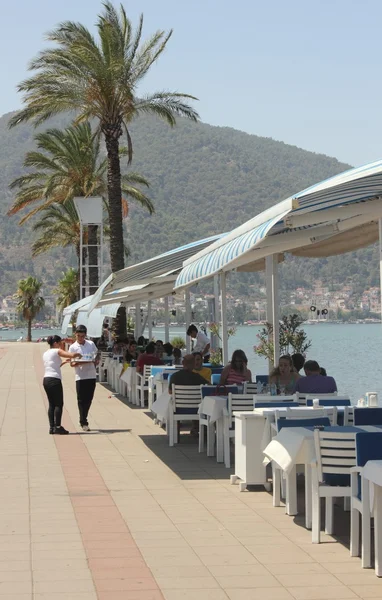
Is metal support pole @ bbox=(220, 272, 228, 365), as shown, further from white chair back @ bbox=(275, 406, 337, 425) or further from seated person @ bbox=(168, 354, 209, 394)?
white chair back @ bbox=(275, 406, 337, 425)

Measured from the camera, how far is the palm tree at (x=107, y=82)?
2552 cm

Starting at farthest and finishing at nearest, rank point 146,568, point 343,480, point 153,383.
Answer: point 153,383 → point 343,480 → point 146,568

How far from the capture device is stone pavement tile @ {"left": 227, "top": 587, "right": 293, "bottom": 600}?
223 inches

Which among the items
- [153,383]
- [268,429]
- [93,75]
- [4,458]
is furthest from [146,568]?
[93,75]

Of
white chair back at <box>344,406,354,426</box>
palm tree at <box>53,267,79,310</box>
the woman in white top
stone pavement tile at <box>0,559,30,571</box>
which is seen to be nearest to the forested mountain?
palm tree at <box>53,267,79,310</box>

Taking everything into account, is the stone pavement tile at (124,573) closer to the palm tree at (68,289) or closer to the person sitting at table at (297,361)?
the person sitting at table at (297,361)

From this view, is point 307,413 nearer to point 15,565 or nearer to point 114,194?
point 15,565

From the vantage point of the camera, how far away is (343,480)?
711 centimetres

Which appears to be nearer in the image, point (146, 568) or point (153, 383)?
point (146, 568)

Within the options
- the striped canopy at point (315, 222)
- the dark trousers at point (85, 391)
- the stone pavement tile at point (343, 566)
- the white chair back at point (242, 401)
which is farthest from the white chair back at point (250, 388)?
the stone pavement tile at point (343, 566)

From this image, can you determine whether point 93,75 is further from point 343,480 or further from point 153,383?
point 343,480

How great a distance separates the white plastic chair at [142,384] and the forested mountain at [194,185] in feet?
429

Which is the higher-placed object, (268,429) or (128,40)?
(128,40)

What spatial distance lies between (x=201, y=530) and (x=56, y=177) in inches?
1184
